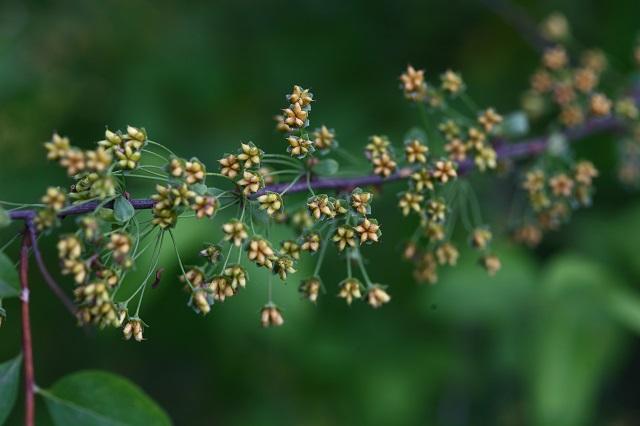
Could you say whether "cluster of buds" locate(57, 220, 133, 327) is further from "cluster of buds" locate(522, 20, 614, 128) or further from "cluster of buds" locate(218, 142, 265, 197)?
"cluster of buds" locate(522, 20, 614, 128)

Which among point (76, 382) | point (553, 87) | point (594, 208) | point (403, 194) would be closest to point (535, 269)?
point (594, 208)

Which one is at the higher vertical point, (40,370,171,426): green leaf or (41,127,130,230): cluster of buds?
(41,127,130,230): cluster of buds

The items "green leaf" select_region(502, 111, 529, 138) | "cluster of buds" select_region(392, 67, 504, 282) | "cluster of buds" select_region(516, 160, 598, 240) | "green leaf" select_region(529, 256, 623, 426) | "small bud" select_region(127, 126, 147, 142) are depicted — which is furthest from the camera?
"green leaf" select_region(529, 256, 623, 426)

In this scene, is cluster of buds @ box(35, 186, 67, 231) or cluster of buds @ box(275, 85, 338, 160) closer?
cluster of buds @ box(35, 186, 67, 231)

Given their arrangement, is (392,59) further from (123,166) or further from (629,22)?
(123,166)

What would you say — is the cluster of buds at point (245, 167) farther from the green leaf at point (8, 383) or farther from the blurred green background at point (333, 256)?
the blurred green background at point (333, 256)

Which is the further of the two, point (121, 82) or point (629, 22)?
point (121, 82)

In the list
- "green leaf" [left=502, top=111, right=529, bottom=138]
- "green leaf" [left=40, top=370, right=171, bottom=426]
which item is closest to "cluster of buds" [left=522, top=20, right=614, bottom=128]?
"green leaf" [left=502, top=111, right=529, bottom=138]
